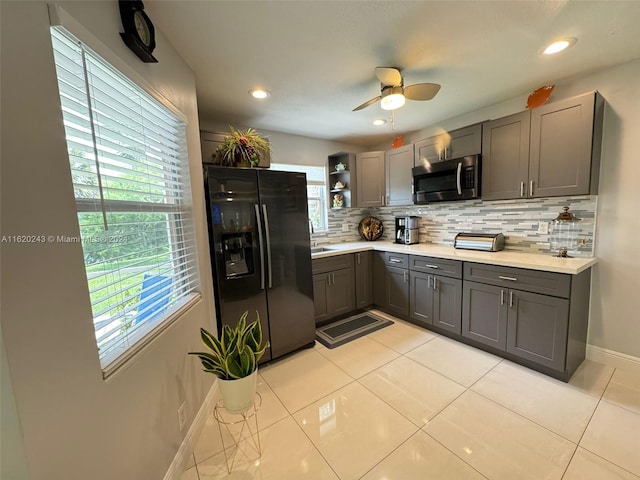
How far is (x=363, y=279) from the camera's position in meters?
3.29

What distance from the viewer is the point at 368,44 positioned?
1.64m

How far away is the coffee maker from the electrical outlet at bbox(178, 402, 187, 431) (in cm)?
280

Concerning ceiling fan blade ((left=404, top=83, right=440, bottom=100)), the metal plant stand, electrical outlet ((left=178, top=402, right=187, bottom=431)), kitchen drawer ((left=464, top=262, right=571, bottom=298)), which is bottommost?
the metal plant stand

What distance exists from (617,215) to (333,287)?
2545 millimetres

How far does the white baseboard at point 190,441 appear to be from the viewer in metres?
1.32

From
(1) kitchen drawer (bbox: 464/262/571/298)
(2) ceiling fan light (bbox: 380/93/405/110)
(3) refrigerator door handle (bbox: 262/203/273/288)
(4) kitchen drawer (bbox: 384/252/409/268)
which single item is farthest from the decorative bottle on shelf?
(3) refrigerator door handle (bbox: 262/203/273/288)

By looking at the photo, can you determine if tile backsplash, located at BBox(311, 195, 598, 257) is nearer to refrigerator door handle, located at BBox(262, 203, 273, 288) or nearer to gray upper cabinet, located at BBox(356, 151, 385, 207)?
gray upper cabinet, located at BBox(356, 151, 385, 207)

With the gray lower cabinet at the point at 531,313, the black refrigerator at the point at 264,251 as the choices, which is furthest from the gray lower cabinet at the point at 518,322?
the black refrigerator at the point at 264,251

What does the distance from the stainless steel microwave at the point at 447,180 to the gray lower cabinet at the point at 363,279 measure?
94 cm

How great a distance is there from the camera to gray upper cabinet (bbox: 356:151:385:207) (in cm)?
349

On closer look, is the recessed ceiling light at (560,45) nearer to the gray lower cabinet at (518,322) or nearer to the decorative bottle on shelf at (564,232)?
the decorative bottle on shelf at (564,232)

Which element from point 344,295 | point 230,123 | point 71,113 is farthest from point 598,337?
point 230,123

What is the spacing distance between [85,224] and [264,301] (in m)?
1.51

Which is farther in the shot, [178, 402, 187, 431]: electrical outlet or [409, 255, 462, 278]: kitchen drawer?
[409, 255, 462, 278]: kitchen drawer
